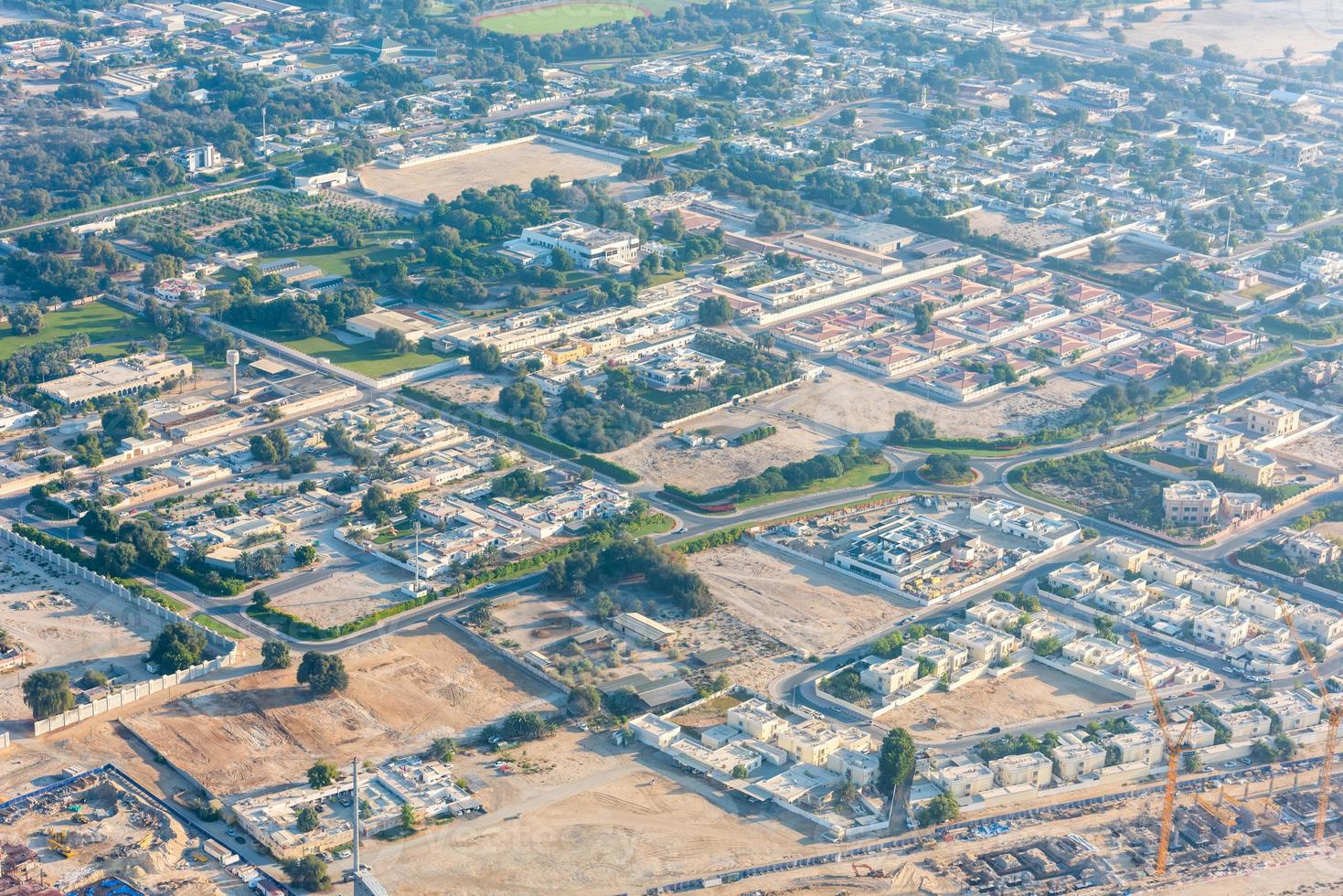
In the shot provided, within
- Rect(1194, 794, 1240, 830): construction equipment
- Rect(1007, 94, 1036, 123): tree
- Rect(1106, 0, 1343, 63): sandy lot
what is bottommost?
Rect(1194, 794, 1240, 830): construction equipment

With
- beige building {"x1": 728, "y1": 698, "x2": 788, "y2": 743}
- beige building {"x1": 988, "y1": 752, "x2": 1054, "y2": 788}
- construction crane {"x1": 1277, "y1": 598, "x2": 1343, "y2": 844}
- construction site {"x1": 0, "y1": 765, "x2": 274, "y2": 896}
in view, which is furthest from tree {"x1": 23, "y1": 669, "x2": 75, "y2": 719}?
construction crane {"x1": 1277, "y1": 598, "x2": 1343, "y2": 844}

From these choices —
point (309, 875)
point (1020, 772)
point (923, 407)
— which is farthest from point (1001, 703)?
point (923, 407)

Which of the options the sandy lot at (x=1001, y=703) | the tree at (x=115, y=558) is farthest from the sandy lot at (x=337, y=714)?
the sandy lot at (x=1001, y=703)

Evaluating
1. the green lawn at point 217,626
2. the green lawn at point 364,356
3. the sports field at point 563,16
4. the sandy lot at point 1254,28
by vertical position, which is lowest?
the green lawn at point 217,626

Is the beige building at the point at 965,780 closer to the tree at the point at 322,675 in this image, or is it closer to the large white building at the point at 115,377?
the tree at the point at 322,675

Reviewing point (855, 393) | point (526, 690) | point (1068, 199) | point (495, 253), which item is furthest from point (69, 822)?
point (1068, 199)

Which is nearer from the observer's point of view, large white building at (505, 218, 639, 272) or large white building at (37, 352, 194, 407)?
large white building at (37, 352, 194, 407)

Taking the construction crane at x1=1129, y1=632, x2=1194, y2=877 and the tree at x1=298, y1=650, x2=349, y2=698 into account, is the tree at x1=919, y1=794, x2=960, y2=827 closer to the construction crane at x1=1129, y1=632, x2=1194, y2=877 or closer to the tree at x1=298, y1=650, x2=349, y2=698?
the construction crane at x1=1129, y1=632, x2=1194, y2=877
